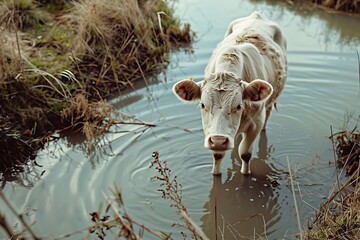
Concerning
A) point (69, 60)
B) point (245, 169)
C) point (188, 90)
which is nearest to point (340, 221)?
point (245, 169)

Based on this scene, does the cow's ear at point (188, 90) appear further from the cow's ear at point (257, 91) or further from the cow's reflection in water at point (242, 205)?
the cow's reflection in water at point (242, 205)

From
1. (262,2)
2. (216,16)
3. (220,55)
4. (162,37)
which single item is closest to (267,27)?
(220,55)

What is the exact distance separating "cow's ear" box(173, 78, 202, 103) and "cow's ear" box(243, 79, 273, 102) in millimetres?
410

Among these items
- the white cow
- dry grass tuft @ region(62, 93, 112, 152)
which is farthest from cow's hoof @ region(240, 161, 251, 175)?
dry grass tuft @ region(62, 93, 112, 152)

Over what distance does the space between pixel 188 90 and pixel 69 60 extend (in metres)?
3.01

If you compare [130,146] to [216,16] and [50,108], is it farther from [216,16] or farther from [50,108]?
[216,16]

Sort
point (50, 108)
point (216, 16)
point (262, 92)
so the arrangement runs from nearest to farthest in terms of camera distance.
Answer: point (262, 92) → point (50, 108) → point (216, 16)

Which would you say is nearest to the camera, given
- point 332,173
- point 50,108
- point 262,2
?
point 332,173

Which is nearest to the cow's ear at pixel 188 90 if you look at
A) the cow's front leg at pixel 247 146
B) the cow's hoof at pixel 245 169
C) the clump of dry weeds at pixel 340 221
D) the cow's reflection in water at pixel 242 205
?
the cow's front leg at pixel 247 146

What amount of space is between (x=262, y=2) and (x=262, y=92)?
6.47 m

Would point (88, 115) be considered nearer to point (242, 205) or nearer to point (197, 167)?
point (197, 167)

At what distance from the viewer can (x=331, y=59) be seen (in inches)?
292

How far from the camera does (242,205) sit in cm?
448

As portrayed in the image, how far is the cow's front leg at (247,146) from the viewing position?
14.8 ft
